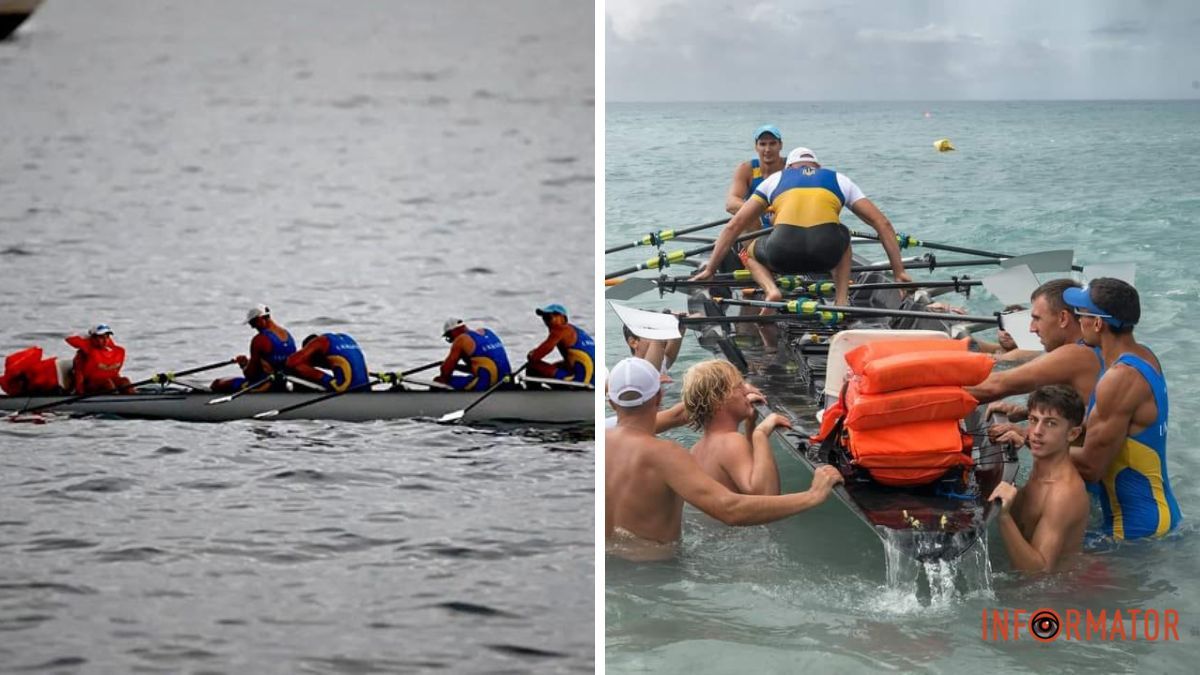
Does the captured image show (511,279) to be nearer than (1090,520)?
No

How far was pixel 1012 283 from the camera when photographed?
5.02 meters

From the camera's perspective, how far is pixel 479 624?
397cm

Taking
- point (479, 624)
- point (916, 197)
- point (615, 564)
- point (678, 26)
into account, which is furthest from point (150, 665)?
point (916, 197)

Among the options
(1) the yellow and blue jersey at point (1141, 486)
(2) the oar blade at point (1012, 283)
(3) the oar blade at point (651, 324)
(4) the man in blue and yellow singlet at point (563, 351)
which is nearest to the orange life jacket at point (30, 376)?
(4) the man in blue and yellow singlet at point (563, 351)

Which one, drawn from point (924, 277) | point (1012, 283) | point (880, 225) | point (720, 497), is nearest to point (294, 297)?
point (924, 277)

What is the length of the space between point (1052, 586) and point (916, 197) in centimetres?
499

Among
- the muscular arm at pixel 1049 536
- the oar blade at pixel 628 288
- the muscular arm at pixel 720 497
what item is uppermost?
the oar blade at pixel 628 288

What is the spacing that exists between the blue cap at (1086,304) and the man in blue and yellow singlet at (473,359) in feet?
7.77

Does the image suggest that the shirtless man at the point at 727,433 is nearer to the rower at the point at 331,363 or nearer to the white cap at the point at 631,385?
the white cap at the point at 631,385

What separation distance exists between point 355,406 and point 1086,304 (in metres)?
2.80

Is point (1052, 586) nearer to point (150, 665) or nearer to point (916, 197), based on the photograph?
point (150, 665)

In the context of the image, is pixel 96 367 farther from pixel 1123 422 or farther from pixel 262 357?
pixel 1123 422

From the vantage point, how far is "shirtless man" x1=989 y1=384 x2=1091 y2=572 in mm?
3506

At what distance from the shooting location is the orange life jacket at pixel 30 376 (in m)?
5.68
